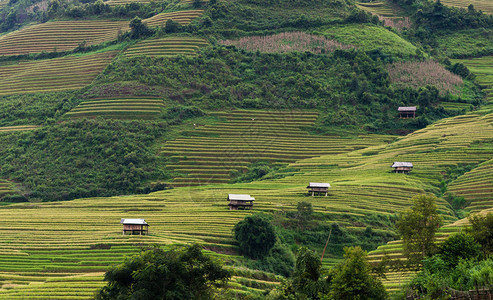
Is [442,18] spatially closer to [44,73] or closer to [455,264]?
[44,73]

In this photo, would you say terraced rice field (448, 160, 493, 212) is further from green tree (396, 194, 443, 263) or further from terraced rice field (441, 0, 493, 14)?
terraced rice field (441, 0, 493, 14)

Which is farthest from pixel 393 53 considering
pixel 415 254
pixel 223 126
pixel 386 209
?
pixel 415 254

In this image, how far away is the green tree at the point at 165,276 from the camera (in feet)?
104

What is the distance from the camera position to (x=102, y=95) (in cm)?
9406

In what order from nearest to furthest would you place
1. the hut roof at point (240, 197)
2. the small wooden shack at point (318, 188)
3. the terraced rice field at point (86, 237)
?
the terraced rice field at point (86, 237) → the hut roof at point (240, 197) → the small wooden shack at point (318, 188)

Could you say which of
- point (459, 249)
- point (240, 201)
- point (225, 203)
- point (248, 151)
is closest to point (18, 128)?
point (248, 151)

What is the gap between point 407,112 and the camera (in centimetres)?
9362

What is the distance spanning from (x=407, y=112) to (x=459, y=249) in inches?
2342

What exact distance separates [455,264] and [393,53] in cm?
7532

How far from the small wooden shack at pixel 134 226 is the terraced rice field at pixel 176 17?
6457 cm

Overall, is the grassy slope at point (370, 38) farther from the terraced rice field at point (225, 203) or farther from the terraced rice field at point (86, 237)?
the terraced rice field at point (86, 237)

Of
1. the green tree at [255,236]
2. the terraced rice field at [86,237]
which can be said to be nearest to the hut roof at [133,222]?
the terraced rice field at [86,237]

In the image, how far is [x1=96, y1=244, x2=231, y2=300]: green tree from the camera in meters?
31.7

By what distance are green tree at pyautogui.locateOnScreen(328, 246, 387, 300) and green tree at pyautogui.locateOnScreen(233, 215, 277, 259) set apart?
23087mm
